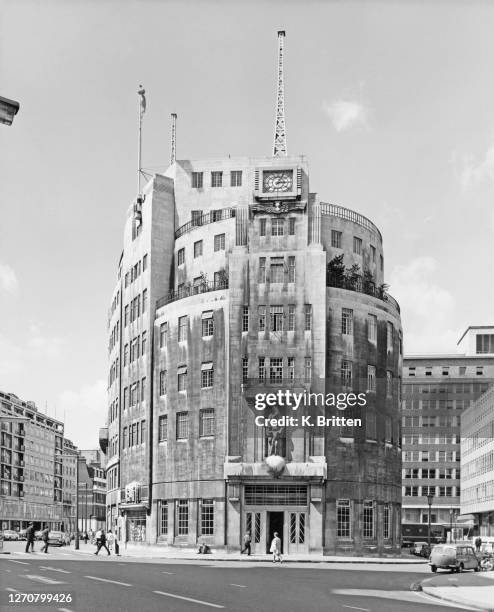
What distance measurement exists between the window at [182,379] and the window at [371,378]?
A: 14.4 meters

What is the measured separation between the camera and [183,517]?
245ft

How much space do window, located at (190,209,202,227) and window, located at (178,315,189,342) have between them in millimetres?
10373

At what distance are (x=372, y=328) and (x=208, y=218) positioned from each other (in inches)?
690

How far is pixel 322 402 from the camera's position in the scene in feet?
236

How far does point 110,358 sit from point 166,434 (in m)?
31.6

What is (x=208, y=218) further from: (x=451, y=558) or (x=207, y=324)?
(x=451, y=558)

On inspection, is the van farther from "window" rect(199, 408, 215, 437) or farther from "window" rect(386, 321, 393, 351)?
"window" rect(386, 321, 393, 351)

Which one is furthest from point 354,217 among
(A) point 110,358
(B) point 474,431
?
(B) point 474,431

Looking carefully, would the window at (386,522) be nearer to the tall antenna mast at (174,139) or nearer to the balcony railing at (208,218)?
the balcony railing at (208,218)

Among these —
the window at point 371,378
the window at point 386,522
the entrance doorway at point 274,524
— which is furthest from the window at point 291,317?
the window at point 386,522

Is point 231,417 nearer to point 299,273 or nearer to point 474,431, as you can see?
point 299,273

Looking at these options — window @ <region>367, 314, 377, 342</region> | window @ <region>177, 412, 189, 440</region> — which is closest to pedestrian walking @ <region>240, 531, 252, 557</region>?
window @ <region>177, 412, 189, 440</region>

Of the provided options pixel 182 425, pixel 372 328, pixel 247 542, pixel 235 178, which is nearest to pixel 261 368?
pixel 182 425

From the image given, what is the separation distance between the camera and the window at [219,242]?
79.9 m
